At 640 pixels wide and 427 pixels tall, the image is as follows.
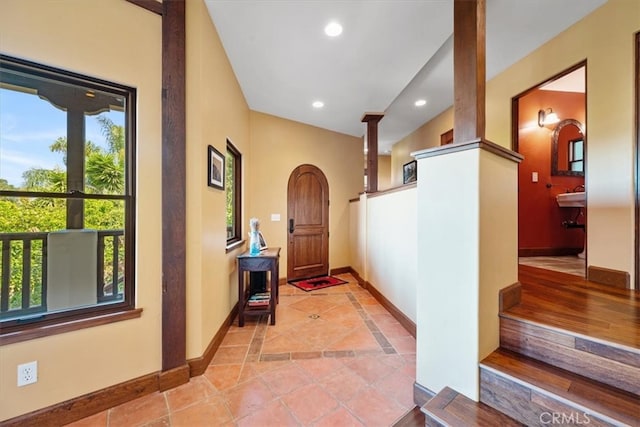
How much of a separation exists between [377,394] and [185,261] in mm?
1654

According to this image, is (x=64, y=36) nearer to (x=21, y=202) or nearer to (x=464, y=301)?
(x=21, y=202)

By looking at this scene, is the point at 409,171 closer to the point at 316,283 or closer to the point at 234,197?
the point at 316,283

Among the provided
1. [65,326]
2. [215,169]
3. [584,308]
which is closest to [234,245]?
[215,169]

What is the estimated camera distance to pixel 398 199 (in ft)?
9.21

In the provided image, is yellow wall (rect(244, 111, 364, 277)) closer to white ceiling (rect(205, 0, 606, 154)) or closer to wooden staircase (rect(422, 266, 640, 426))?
white ceiling (rect(205, 0, 606, 154))

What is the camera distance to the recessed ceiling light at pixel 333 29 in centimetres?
215

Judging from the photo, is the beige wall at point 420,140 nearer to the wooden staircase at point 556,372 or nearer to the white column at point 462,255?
the white column at point 462,255

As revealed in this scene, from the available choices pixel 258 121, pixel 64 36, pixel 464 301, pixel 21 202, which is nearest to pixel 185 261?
pixel 21 202

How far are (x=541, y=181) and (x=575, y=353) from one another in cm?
343

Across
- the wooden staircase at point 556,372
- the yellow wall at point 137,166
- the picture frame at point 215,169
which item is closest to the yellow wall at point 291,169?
the picture frame at point 215,169

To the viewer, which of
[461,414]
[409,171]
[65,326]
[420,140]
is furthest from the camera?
[409,171]

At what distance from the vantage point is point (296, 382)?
1.81 m

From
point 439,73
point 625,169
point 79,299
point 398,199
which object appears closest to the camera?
point 79,299

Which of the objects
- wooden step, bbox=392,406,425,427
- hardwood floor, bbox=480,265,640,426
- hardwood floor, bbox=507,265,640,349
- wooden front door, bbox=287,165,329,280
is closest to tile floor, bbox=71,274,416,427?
wooden step, bbox=392,406,425,427
